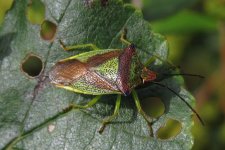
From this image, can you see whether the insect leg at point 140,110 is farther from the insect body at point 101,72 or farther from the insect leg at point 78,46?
the insect leg at point 78,46

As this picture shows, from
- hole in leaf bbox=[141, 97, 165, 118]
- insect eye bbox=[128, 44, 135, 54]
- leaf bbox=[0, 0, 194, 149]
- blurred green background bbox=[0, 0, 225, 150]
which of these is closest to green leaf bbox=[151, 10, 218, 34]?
blurred green background bbox=[0, 0, 225, 150]

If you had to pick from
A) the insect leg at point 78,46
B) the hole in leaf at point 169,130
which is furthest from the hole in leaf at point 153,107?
the insect leg at point 78,46

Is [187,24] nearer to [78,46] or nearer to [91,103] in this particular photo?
[78,46]

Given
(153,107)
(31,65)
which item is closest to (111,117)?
(31,65)

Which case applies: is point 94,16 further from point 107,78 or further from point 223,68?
point 223,68

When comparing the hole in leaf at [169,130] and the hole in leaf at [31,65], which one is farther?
the hole in leaf at [169,130]

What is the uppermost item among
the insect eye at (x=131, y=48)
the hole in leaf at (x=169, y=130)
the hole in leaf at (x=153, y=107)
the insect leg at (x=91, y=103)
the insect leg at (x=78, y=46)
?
the insect eye at (x=131, y=48)

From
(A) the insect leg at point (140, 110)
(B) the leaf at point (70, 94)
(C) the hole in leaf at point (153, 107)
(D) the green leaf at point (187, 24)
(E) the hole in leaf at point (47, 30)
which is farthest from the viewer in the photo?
(D) the green leaf at point (187, 24)
